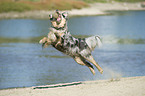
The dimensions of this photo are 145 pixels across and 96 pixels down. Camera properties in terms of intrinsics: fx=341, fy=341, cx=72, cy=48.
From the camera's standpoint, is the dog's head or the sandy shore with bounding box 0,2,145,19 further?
the sandy shore with bounding box 0,2,145,19

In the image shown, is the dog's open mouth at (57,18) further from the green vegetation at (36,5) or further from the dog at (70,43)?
the green vegetation at (36,5)

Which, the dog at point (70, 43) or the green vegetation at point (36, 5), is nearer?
the dog at point (70, 43)

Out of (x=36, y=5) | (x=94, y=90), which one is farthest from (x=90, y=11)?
(x=94, y=90)

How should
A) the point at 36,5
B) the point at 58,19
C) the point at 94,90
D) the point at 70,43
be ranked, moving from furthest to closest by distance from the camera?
the point at 36,5
the point at 94,90
the point at 70,43
the point at 58,19

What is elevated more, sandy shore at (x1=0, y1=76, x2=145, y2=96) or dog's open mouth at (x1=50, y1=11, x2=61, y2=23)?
dog's open mouth at (x1=50, y1=11, x2=61, y2=23)

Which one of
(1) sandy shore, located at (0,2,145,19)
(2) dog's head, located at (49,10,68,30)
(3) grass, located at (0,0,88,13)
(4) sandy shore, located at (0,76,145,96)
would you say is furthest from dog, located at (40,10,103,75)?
(3) grass, located at (0,0,88,13)

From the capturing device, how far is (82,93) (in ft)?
30.3

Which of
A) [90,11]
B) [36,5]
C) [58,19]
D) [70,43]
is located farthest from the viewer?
[90,11]

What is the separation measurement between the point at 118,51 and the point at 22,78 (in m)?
8.49

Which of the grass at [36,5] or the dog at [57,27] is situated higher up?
the dog at [57,27]

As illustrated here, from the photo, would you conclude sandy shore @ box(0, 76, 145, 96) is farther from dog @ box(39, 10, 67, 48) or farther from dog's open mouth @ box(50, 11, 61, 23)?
dog's open mouth @ box(50, 11, 61, 23)

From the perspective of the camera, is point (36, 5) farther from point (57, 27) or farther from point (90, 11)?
point (57, 27)

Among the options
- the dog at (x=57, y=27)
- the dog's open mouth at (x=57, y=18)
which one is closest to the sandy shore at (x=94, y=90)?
the dog at (x=57, y=27)

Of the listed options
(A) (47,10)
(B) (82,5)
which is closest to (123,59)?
(A) (47,10)
